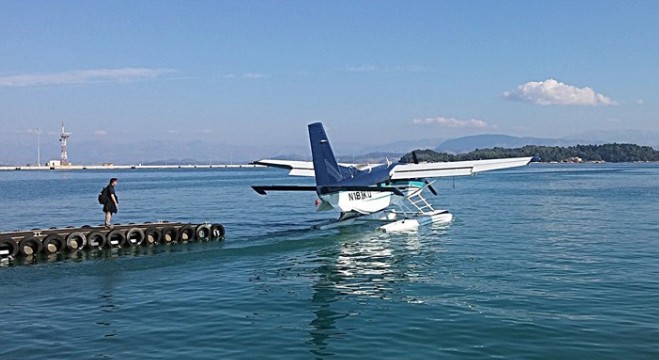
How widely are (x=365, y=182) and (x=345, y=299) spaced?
43.3 ft

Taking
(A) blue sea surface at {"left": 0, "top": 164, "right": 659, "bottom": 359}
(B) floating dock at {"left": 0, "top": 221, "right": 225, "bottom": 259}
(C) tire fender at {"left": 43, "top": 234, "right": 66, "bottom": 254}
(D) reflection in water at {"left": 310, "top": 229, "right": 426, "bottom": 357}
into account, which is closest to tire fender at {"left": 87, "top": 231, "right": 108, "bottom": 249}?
(B) floating dock at {"left": 0, "top": 221, "right": 225, "bottom": 259}

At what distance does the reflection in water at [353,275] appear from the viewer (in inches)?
424

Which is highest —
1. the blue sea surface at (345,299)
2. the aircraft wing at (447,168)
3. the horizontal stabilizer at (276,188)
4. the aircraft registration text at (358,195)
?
the aircraft wing at (447,168)

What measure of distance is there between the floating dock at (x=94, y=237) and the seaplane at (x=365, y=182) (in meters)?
3.11

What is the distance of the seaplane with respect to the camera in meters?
24.2

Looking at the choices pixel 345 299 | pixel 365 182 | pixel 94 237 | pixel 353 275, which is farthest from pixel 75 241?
pixel 365 182

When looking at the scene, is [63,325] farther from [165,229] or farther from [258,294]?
[165,229]

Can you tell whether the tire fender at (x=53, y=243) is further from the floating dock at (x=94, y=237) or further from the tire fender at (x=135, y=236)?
the tire fender at (x=135, y=236)

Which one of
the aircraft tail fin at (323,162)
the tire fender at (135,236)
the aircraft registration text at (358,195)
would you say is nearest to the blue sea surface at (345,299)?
the tire fender at (135,236)

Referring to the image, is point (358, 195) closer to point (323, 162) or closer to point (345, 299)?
point (323, 162)

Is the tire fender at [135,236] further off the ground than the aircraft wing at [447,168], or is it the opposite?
the aircraft wing at [447,168]

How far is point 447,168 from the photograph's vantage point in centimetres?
2734

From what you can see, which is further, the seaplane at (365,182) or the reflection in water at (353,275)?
the seaplane at (365,182)

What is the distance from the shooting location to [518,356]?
893 cm
